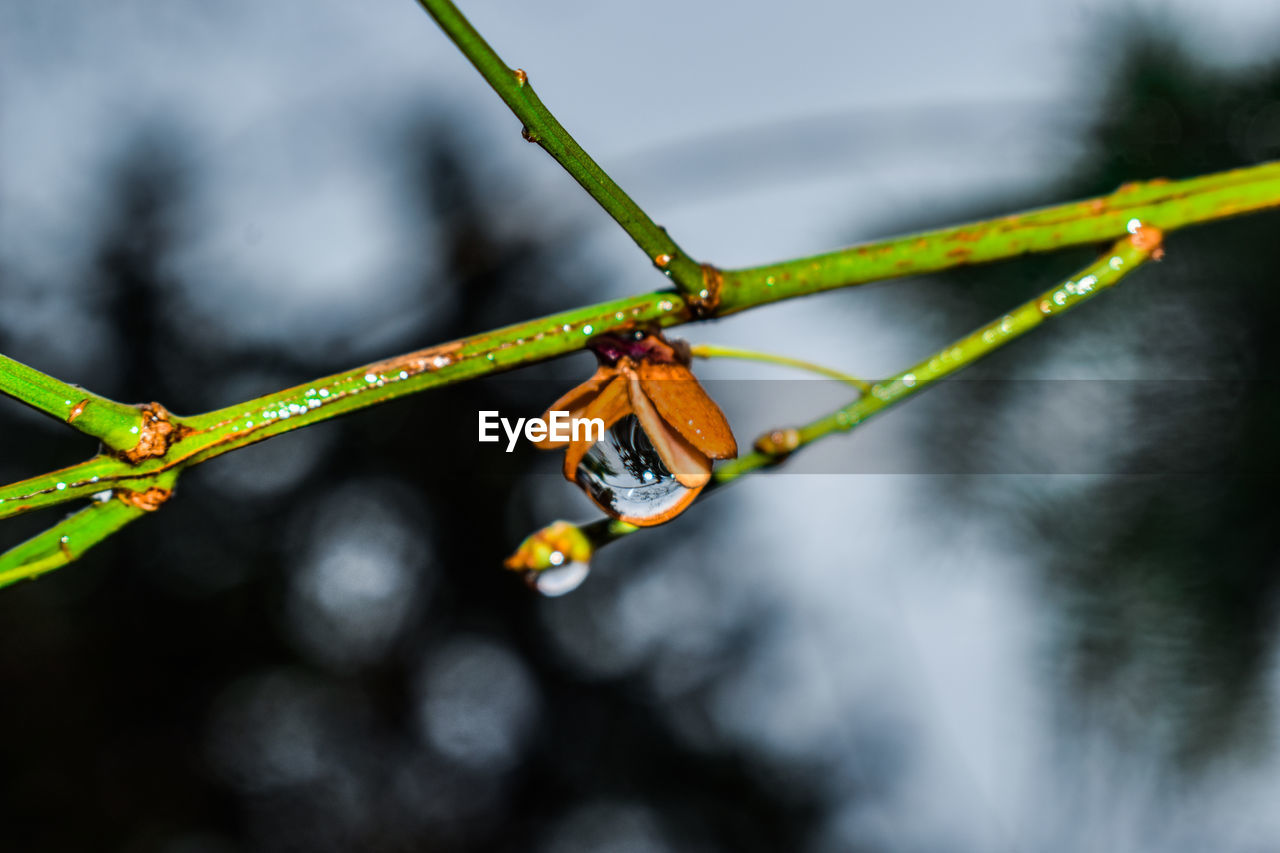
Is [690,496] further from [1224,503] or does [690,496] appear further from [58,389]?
[1224,503]

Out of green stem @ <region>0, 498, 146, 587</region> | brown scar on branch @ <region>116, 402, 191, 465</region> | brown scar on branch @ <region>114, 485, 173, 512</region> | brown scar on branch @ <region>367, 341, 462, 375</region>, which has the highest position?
brown scar on branch @ <region>367, 341, 462, 375</region>

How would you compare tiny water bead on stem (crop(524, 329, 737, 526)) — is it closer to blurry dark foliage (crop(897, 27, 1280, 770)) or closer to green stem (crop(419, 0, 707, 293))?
green stem (crop(419, 0, 707, 293))

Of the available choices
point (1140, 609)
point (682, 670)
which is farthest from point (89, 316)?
point (1140, 609)

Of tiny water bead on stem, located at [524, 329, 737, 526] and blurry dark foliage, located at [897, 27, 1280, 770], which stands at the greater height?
blurry dark foliage, located at [897, 27, 1280, 770]

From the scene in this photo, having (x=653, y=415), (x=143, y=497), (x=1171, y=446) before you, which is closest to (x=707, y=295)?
(x=653, y=415)

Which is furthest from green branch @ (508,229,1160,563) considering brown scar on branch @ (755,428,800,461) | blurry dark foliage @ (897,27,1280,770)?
blurry dark foliage @ (897,27,1280,770)

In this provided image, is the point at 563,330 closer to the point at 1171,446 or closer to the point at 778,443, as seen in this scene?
the point at 778,443
